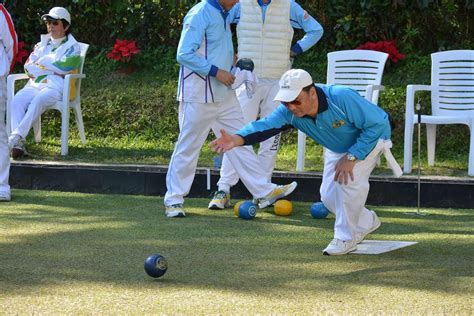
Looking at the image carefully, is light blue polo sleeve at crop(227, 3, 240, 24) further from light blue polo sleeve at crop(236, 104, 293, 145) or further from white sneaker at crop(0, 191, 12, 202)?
light blue polo sleeve at crop(236, 104, 293, 145)

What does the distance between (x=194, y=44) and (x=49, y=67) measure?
125 inches

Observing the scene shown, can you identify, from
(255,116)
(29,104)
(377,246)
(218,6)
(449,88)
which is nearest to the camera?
(377,246)

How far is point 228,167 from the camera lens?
7.79m

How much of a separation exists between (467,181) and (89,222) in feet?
9.00

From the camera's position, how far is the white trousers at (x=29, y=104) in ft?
31.3

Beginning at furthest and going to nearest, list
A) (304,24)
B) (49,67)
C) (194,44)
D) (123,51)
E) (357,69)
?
(123,51) < (49,67) < (357,69) < (304,24) < (194,44)

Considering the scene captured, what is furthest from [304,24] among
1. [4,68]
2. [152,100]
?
[152,100]

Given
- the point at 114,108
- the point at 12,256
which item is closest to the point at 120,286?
the point at 12,256

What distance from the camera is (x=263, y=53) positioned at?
781cm

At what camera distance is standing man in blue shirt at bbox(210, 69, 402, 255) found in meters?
5.56

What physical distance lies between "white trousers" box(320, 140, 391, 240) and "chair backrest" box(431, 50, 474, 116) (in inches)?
130

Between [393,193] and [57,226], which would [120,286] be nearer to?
[57,226]

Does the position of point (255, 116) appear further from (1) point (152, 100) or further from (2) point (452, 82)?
(1) point (152, 100)

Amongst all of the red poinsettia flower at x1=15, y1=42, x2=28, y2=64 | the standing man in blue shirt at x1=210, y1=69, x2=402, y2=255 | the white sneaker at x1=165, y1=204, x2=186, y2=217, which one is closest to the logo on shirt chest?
the standing man in blue shirt at x1=210, y1=69, x2=402, y2=255
